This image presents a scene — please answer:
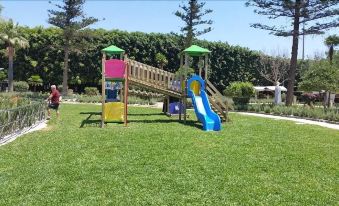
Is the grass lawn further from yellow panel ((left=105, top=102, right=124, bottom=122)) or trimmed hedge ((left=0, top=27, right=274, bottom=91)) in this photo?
trimmed hedge ((left=0, top=27, right=274, bottom=91))

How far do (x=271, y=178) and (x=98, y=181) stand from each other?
120 inches

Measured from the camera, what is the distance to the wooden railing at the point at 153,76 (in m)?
17.1

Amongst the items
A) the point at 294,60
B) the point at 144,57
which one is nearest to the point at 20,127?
the point at 294,60

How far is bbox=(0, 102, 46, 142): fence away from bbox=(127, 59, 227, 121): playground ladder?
375cm

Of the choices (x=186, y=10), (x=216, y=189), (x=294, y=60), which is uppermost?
(x=186, y=10)

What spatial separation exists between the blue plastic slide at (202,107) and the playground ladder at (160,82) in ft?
1.58

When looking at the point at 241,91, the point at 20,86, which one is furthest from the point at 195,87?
the point at 20,86

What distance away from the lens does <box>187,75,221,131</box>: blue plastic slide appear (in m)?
15.2

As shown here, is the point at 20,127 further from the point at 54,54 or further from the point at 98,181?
the point at 54,54

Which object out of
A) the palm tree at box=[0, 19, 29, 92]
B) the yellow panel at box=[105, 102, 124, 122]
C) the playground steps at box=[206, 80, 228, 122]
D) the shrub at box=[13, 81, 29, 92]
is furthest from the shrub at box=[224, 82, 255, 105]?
the palm tree at box=[0, 19, 29, 92]

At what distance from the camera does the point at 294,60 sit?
92.5ft

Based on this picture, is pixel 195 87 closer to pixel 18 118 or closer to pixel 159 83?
pixel 159 83

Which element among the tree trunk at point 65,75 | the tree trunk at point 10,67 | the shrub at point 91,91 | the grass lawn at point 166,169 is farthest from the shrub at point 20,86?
the grass lawn at point 166,169

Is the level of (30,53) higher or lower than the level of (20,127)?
higher
